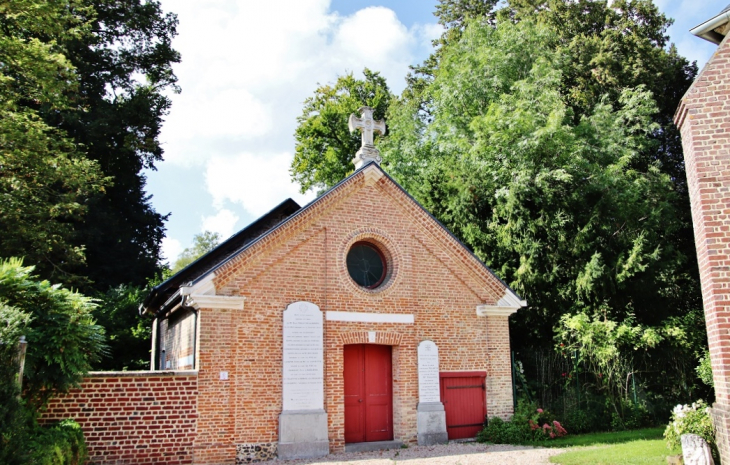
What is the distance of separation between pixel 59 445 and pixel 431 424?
26.8ft

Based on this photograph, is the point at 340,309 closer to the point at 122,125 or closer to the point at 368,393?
the point at 368,393

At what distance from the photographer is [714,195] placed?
9172mm

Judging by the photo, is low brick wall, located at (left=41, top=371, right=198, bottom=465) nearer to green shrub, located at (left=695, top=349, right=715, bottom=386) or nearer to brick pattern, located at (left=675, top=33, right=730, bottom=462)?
brick pattern, located at (left=675, top=33, right=730, bottom=462)

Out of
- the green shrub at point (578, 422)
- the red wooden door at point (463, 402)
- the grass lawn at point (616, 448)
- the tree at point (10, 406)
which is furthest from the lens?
the green shrub at point (578, 422)

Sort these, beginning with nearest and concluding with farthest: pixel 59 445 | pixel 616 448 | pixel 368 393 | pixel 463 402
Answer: pixel 59 445
pixel 616 448
pixel 368 393
pixel 463 402

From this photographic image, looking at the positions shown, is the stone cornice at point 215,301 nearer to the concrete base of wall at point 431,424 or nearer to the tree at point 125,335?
the concrete base of wall at point 431,424

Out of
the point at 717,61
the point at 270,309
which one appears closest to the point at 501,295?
the point at 270,309

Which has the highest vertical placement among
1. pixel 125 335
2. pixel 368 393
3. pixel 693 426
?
pixel 125 335

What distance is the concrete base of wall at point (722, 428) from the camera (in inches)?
334

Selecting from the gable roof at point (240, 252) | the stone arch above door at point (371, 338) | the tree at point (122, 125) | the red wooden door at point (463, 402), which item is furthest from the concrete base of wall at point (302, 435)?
the tree at point (122, 125)

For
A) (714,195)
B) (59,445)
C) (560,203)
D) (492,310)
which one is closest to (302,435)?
(59,445)

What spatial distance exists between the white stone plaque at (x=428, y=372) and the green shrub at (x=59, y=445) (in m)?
7.26

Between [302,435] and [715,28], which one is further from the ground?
[715,28]

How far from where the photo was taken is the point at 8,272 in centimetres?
911
